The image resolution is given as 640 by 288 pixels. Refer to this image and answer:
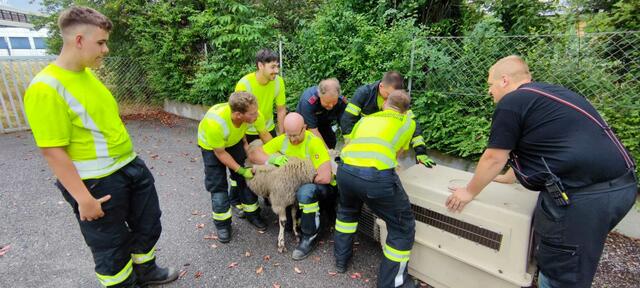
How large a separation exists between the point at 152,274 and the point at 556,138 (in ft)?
10.9

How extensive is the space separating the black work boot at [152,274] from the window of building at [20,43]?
33.1 meters

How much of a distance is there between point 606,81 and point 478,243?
2869 millimetres

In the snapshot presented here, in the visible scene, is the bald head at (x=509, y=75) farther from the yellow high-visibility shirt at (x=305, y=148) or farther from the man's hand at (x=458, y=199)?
the yellow high-visibility shirt at (x=305, y=148)

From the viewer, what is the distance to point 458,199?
2322mm

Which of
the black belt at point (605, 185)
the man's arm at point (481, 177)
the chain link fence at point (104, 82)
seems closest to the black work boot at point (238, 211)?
the man's arm at point (481, 177)

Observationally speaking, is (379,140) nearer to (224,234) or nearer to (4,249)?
(224,234)

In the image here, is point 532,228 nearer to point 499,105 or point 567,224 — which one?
point 567,224

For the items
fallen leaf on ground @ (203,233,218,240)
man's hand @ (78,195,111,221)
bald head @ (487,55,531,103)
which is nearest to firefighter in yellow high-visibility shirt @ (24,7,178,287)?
→ man's hand @ (78,195,111,221)

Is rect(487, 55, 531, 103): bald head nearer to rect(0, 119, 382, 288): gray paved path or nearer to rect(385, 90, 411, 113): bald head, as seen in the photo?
rect(385, 90, 411, 113): bald head

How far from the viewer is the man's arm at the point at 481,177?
209 cm

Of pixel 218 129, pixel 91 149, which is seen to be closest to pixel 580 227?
pixel 218 129

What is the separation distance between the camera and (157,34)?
898cm

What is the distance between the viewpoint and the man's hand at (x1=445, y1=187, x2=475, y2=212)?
2295 millimetres

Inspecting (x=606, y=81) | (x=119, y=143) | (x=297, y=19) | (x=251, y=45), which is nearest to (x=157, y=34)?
(x=251, y=45)
